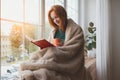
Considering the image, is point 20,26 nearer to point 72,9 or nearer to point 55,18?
point 55,18

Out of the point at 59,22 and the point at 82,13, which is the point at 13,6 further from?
the point at 82,13

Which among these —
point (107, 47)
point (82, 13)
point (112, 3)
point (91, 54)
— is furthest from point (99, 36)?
point (82, 13)

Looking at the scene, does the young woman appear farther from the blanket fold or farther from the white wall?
the white wall

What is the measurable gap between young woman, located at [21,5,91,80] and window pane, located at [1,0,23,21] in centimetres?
29

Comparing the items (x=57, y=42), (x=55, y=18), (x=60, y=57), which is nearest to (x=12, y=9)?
(x=55, y=18)

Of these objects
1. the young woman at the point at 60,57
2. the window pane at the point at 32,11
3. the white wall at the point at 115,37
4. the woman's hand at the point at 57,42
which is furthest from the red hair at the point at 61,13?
the white wall at the point at 115,37

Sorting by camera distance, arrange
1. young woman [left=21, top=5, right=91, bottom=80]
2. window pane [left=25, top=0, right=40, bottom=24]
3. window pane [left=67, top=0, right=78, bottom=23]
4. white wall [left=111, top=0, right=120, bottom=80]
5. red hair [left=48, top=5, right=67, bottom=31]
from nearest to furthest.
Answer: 1. young woman [left=21, top=5, right=91, bottom=80]
2. red hair [left=48, top=5, right=67, bottom=31]
3. window pane [left=25, top=0, right=40, bottom=24]
4. white wall [left=111, top=0, right=120, bottom=80]
5. window pane [left=67, top=0, right=78, bottom=23]

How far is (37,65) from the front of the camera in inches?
63.1

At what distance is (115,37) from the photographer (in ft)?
9.77

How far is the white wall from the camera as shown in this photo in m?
2.96

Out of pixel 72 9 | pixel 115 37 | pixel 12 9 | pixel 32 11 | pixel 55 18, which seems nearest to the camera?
pixel 12 9

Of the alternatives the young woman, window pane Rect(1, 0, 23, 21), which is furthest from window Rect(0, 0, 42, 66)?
the young woman

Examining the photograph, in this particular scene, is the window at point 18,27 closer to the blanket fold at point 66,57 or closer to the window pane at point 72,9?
the blanket fold at point 66,57

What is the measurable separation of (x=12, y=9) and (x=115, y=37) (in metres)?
1.63
